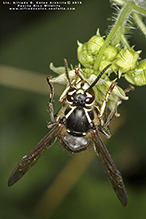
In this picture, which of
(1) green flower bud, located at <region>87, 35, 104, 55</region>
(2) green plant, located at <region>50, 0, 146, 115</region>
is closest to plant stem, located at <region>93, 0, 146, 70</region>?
(2) green plant, located at <region>50, 0, 146, 115</region>

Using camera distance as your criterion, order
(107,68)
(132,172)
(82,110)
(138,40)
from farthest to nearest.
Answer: (132,172)
(138,40)
(82,110)
(107,68)

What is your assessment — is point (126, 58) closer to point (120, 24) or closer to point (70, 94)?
point (120, 24)

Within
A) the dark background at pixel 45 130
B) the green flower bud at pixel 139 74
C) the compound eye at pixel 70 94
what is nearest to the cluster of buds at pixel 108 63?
the green flower bud at pixel 139 74

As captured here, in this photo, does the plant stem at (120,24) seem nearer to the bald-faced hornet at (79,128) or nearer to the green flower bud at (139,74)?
the bald-faced hornet at (79,128)

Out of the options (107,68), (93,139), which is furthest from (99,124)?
(107,68)

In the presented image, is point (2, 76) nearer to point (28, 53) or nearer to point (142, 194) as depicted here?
point (28, 53)
